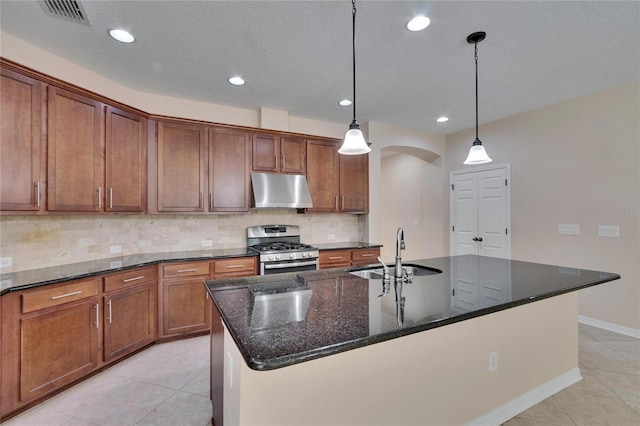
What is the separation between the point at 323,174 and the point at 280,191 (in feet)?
2.45

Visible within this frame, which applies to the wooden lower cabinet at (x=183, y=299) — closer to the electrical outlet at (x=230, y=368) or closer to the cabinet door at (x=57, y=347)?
the cabinet door at (x=57, y=347)

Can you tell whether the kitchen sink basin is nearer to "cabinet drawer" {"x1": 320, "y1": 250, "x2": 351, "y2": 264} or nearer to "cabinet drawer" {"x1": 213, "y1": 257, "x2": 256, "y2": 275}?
"cabinet drawer" {"x1": 320, "y1": 250, "x2": 351, "y2": 264}

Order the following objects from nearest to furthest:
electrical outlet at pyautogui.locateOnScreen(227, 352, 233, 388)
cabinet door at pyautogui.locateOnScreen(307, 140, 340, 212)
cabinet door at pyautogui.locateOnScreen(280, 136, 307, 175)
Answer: electrical outlet at pyautogui.locateOnScreen(227, 352, 233, 388)
cabinet door at pyautogui.locateOnScreen(280, 136, 307, 175)
cabinet door at pyautogui.locateOnScreen(307, 140, 340, 212)

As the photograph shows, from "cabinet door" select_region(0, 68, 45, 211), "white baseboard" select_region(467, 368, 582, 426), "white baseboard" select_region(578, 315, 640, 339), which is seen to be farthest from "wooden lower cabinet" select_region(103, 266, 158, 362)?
"white baseboard" select_region(578, 315, 640, 339)

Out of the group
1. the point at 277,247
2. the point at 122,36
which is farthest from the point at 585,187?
the point at 122,36

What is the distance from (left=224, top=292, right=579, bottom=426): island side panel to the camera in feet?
3.89

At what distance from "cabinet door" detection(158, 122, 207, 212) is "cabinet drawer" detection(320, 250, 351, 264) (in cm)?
161

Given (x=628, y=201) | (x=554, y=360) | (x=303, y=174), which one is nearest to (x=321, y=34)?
(x=303, y=174)

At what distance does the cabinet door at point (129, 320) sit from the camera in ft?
8.40

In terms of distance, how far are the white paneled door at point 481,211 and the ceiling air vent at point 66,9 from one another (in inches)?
202

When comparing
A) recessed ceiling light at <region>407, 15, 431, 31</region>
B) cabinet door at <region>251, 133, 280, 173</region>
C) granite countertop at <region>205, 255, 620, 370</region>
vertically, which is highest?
recessed ceiling light at <region>407, 15, 431, 31</region>

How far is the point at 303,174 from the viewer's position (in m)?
4.06

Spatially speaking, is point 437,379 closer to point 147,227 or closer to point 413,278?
point 413,278

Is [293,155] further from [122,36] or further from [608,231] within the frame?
[608,231]
